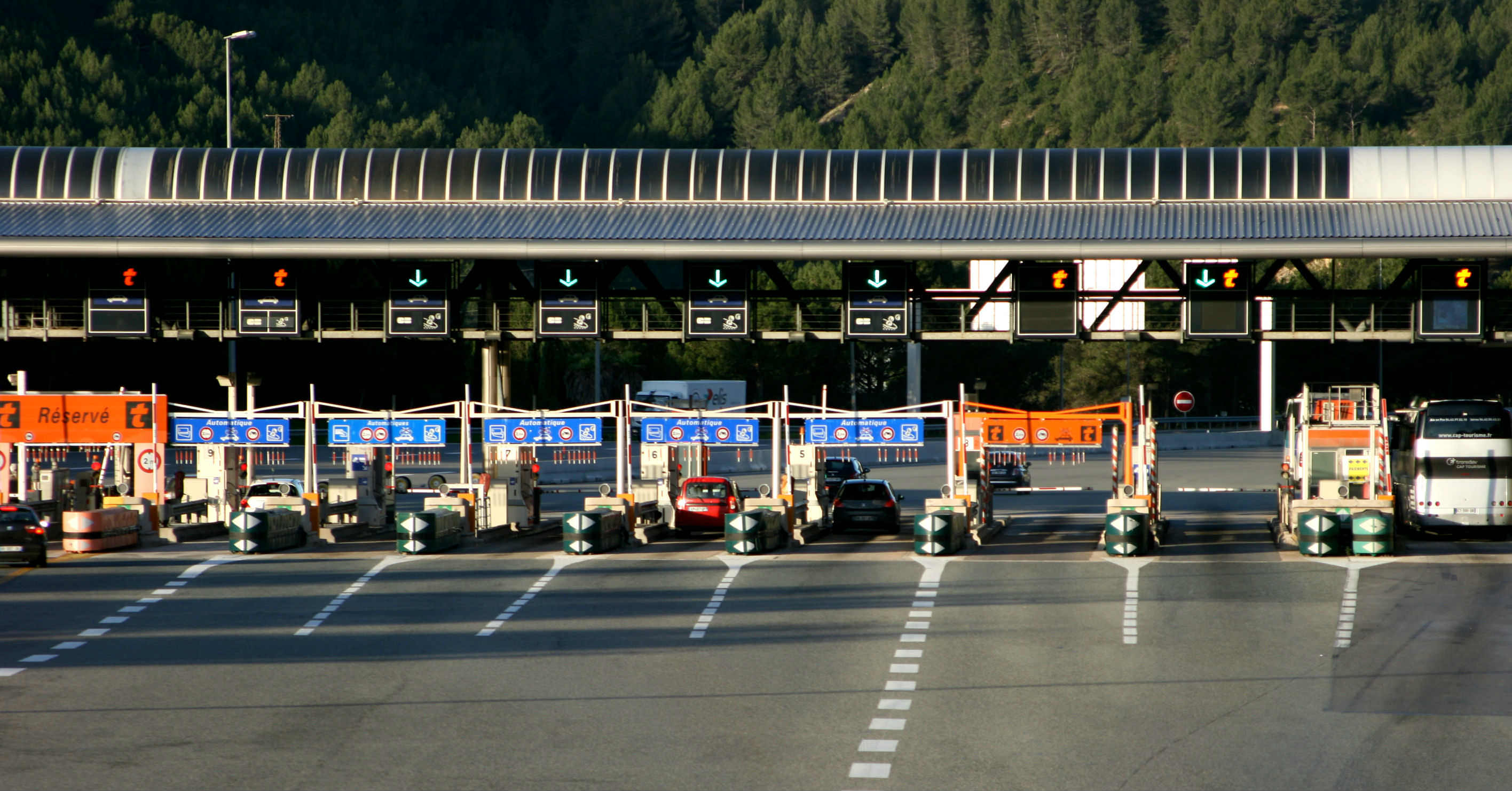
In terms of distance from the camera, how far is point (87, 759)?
13.1 meters

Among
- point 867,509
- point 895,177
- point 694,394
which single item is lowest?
point 867,509

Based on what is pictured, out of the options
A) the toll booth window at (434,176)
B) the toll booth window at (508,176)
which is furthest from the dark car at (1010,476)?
the toll booth window at (434,176)

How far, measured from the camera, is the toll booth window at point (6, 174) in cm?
3934

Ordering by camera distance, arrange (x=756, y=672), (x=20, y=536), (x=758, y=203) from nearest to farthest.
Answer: (x=756, y=672) < (x=20, y=536) < (x=758, y=203)

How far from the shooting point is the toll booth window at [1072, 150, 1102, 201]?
38.0 m

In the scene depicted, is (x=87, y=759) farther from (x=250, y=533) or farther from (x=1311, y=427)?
(x=1311, y=427)

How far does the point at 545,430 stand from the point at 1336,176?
19.6 metres

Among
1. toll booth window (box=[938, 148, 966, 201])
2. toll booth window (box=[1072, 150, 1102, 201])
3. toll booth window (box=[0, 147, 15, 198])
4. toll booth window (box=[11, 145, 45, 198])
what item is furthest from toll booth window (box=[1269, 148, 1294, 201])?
toll booth window (box=[0, 147, 15, 198])

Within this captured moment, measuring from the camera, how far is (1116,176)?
125 ft

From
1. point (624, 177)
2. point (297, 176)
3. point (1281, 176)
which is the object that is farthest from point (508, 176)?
point (1281, 176)

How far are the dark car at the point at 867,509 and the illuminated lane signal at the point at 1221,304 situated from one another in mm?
7902

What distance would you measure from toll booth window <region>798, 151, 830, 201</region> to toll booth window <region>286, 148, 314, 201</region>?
12.2 m

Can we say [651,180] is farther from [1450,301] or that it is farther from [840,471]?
[1450,301]

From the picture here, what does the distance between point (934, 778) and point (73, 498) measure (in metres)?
29.5
